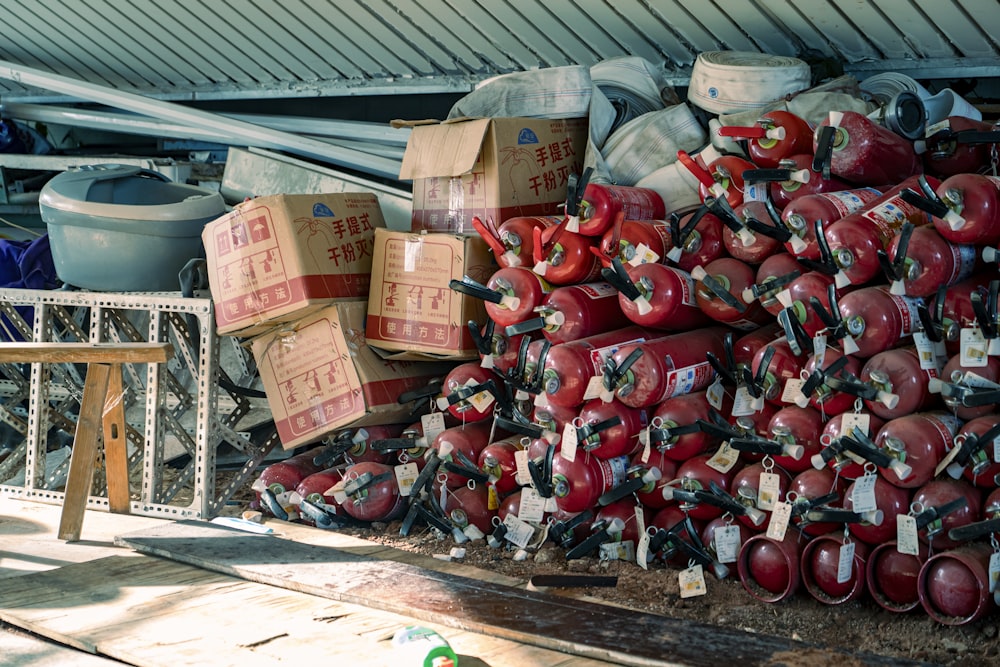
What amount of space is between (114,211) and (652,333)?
→ 2296mm

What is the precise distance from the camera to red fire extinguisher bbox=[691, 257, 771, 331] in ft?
11.3

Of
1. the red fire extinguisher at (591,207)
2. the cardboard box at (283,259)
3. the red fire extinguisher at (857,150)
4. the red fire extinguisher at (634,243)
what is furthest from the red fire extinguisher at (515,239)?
the red fire extinguisher at (857,150)

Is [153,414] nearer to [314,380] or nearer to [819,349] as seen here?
[314,380]

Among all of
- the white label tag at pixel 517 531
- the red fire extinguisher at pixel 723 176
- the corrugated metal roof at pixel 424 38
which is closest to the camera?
the red fire extinguisher at pixel 723 176

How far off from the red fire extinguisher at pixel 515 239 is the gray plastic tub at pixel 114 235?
1412mm

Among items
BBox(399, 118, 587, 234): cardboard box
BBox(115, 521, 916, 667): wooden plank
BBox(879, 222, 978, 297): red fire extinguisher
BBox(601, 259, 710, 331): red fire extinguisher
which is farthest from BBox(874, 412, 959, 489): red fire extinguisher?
BBox(399, 118, 587, 234): cardboard box

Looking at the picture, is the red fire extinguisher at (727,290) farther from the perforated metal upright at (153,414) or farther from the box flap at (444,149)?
the perforated metal upright at (153,414)

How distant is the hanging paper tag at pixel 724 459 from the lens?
134 inches

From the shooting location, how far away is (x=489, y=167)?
4.12 m

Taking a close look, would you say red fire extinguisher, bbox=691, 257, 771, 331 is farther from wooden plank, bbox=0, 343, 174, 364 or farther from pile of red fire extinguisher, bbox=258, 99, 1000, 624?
wooden plank, bbox=0, 343, 174, 364

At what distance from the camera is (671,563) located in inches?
142

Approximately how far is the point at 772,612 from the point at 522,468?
39.4 inches

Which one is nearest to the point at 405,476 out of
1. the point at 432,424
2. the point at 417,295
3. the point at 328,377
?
the point at 432,424

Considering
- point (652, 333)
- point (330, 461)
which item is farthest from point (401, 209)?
point (652, 333)
